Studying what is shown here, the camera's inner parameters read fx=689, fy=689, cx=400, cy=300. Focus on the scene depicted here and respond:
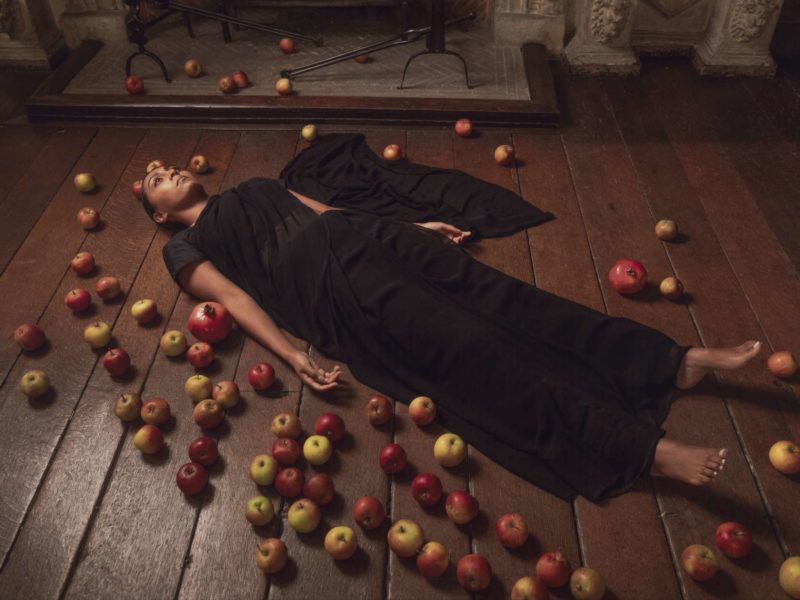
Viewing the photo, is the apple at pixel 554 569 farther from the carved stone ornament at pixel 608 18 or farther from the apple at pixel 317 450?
the carved stone ornament at pixel 608 18

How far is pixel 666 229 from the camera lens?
2717mm

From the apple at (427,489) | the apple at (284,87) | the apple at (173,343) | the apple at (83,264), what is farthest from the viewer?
the apple at (284,87)

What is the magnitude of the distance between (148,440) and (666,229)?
204cm

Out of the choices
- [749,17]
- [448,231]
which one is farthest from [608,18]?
[448,231]

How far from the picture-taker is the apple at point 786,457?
1.89 metres

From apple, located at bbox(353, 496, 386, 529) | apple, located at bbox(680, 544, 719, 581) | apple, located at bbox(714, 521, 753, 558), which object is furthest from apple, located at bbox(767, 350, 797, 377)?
apple, located at bbox(353, 496, 386, 529)

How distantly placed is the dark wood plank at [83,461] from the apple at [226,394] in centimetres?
27

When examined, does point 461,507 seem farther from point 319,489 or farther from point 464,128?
point 464,128

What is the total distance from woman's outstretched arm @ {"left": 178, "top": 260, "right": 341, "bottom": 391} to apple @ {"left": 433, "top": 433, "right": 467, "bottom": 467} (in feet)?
1.30

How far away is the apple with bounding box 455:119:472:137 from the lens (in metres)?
3.38

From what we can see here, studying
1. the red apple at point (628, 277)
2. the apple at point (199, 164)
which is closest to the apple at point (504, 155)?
the red apple at point (628, 277)

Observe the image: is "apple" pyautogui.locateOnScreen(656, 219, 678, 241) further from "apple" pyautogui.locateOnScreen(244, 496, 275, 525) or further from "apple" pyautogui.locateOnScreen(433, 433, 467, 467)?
"apple" pyautogui.locateOnScreen(244, 496, 275, 525)

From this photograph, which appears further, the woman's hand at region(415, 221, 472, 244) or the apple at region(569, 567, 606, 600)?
the woman's hand at region(415, 221, 472, 244)

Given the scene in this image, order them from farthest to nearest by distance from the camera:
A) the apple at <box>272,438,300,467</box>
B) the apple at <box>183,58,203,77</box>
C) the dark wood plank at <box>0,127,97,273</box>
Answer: the apple at <box>183,58,203,77</box>, the dark wood plank at <box>0,127,97,273</box>, the apple at <box>272,438,300,467</box>
